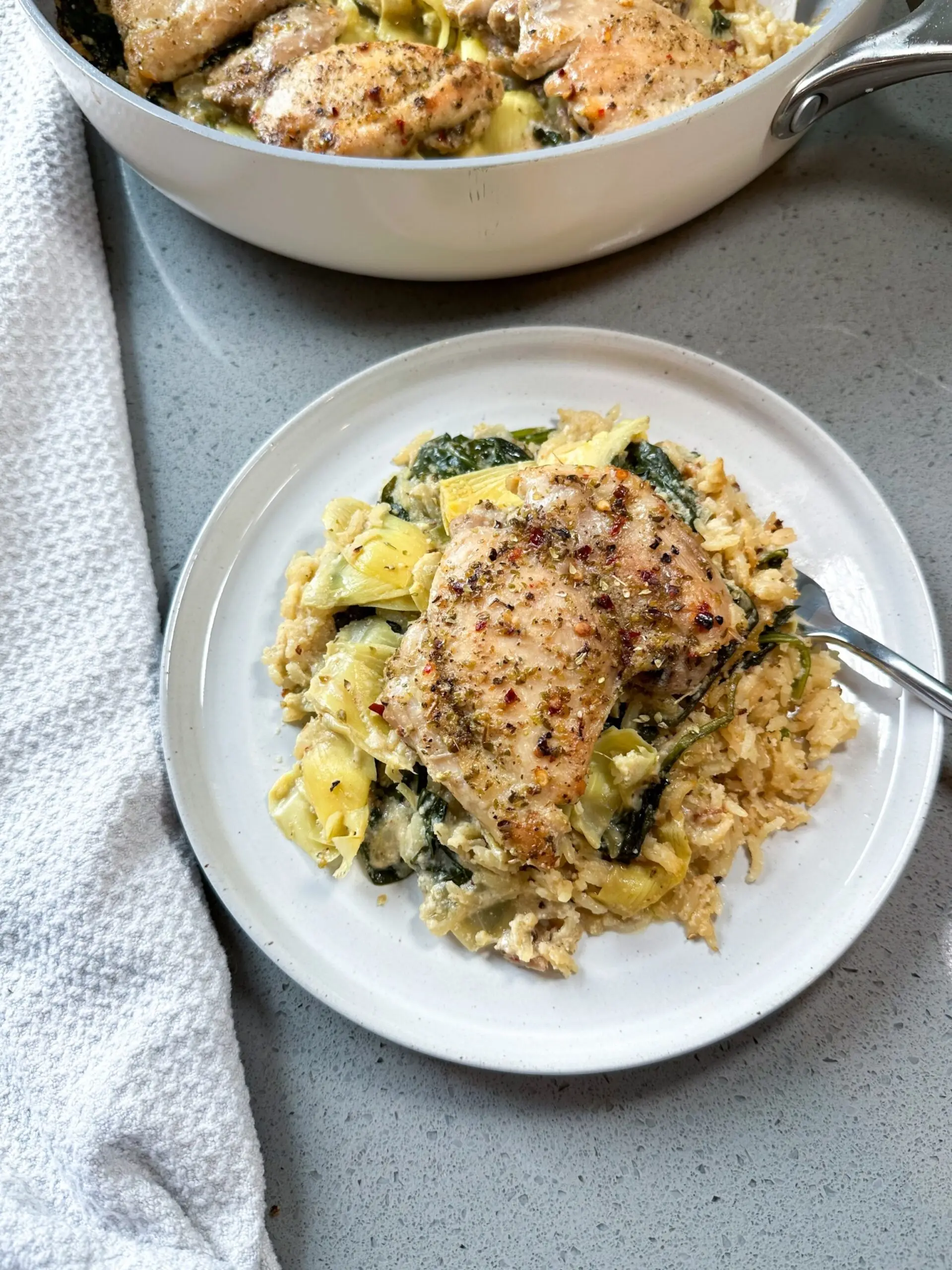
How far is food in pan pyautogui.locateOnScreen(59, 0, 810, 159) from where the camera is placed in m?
2.10

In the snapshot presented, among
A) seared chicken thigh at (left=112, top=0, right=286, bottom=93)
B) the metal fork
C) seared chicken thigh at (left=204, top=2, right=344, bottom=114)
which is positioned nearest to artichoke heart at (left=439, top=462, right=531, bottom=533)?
the metal fork

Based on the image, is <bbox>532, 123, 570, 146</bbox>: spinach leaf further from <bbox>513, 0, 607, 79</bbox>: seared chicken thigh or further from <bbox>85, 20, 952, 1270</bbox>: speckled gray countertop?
<bbox>85, 20, 952, 1270</bbox>: speckled gray countertop

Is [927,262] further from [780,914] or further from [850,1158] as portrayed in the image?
[850,1158]

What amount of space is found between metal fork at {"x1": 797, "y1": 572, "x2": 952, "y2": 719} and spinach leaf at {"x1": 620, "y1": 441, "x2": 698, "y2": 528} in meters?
0.25

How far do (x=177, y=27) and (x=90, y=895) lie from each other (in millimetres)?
1873

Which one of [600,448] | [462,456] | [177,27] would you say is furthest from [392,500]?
[177,27]

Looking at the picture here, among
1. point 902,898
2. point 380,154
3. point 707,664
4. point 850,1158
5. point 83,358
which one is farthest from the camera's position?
point 83,358

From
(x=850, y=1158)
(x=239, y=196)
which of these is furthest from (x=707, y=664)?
(x=239, y=196)

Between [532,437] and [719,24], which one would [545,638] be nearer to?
[532,437]

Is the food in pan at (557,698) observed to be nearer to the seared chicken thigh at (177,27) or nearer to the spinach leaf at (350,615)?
the spinach leaf at (350,615)

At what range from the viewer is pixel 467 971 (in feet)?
5.90

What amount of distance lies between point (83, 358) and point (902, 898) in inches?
83.5

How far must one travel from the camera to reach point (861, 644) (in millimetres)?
1841

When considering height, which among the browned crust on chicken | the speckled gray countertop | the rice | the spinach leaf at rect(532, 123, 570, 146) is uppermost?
the rice
